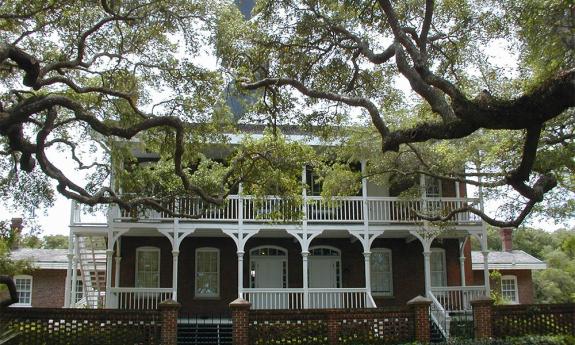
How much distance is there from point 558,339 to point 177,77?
1105 cm

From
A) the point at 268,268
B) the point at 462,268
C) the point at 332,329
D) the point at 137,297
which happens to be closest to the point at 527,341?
the point at 332,329

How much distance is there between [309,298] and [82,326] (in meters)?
9.81

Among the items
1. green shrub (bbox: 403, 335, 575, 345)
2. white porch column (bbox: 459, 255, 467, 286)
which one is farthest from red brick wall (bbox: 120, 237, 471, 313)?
green shrub (bbox: 403, 335, 575, 345)

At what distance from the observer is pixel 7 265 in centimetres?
1889

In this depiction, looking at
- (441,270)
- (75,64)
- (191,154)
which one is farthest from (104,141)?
(441,270)

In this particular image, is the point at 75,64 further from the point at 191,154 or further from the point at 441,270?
the point at 441,270

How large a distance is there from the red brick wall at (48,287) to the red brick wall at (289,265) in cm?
845

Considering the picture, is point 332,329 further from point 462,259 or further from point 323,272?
point 462,259

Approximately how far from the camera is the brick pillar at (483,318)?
625 inches

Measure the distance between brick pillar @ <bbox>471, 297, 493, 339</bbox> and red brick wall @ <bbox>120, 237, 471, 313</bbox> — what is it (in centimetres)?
808

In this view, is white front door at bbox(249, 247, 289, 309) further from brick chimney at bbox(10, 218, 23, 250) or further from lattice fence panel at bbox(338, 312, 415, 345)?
lattice fence panel at bbox(338, 312, 415, 345)

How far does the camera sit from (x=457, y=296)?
76.7 feet

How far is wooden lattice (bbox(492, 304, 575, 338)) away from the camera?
16.2m

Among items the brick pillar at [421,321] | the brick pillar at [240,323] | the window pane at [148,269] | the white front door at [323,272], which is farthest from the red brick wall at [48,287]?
the brick pillar at [421,321]
